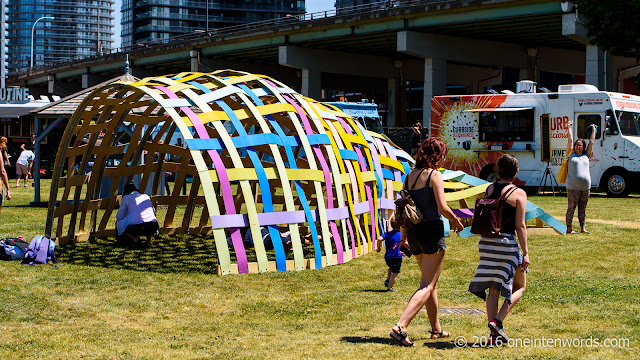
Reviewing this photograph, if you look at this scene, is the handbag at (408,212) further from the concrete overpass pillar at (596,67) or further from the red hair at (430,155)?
the concrete overpass pillar at (596,67)

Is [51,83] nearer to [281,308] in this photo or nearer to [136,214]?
[136,214]

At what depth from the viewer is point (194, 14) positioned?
424 ft

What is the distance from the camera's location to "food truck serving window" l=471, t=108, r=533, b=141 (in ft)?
→ 78.4

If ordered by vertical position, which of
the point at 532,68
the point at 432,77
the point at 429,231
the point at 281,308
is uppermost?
the point at 532,68

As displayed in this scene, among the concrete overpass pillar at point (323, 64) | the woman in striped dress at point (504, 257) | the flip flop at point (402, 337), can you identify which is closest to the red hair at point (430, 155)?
the woman in striped dress at point (504, 257)

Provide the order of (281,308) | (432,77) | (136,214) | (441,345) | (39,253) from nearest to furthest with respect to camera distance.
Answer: (441,345)
(281,308)
(39,253)
(136,214)
(432,77)

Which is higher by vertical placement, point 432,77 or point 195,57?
point 195,57

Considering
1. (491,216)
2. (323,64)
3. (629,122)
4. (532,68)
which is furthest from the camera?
(323,64)

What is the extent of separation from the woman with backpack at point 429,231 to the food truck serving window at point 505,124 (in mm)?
17626

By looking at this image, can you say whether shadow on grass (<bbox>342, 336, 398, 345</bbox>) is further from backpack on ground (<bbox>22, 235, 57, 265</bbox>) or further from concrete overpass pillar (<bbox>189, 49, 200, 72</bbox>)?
concrete overpass pillar (<bbox>189, 49, 200, 72</bbox>)

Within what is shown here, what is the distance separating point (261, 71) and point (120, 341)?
176 feet

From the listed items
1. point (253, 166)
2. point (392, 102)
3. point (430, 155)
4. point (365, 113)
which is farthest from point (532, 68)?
point (430, 155)

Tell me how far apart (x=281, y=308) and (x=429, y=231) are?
2211 mm

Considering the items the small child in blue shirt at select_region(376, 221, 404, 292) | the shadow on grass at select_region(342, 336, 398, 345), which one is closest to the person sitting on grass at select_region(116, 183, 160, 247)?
the small child in blue shirt at select_region(376, 221, 404, 292)
